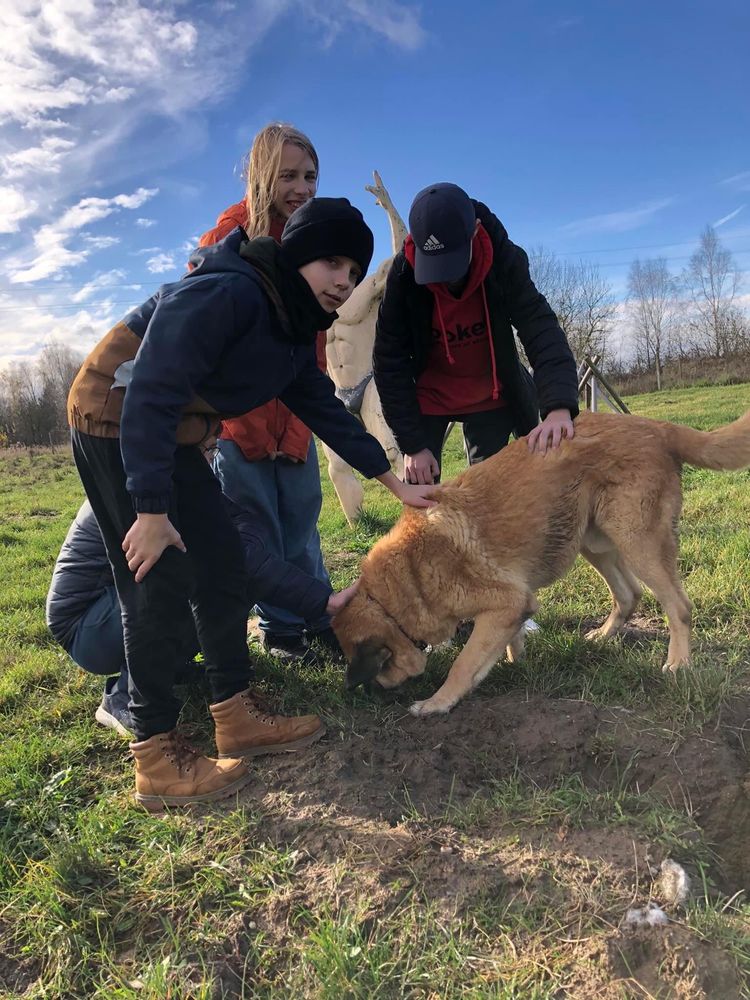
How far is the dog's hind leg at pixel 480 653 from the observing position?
128 inches

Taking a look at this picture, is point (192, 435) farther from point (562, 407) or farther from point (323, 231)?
point (562, 407)

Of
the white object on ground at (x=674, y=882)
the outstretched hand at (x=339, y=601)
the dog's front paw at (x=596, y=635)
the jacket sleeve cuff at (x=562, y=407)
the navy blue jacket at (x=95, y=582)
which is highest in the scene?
the jacket sleeve cuff at (x=562, y=407)

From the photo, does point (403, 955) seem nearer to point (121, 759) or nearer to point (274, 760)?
point (274, 760)

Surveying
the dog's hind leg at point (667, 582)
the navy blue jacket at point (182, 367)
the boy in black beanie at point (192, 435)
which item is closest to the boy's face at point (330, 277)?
the boy in black beanie at point (192, 435)

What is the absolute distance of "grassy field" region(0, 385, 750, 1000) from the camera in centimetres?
183

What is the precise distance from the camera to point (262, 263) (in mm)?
2512

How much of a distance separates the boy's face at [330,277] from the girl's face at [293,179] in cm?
117

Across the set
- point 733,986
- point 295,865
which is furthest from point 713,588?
point 295,865

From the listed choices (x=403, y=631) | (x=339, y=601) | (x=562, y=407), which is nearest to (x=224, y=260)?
(x=339, y=601)

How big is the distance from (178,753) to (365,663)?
1.03 meters

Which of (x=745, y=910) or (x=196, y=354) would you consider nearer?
(x=745, y=910)

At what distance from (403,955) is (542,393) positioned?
278 centimetres

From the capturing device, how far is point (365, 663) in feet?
11.0

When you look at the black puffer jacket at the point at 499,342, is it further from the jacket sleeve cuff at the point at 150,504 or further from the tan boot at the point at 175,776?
the tan boot at the point at 175,776
